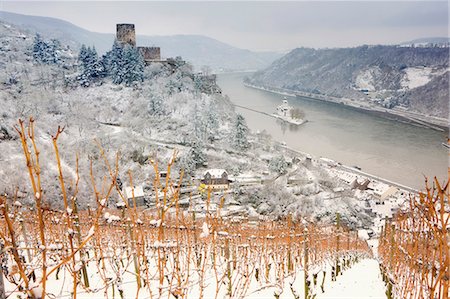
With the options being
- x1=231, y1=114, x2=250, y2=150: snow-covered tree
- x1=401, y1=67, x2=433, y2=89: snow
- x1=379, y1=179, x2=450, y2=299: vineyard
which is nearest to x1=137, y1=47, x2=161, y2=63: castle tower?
x1=231, y1=114, x2=250, y2=150: snow-covered tree

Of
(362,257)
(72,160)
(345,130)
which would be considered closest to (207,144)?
(72,160)

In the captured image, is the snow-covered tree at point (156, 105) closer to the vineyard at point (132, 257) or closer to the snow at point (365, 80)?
the vineyard at point (132, 257)

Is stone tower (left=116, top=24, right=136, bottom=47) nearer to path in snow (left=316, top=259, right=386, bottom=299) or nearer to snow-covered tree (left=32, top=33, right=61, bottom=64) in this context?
snow-covered tree (left=32, top=33, right=61, bottom=64)

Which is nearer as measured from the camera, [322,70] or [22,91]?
[22,91]

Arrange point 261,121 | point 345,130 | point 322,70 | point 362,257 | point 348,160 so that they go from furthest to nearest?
1. point 322,70
2. point 261,121
3. point 345,130
4. point 348,160
5. point 362,257

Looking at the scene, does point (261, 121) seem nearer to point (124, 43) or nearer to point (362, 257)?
point (124, 43)
